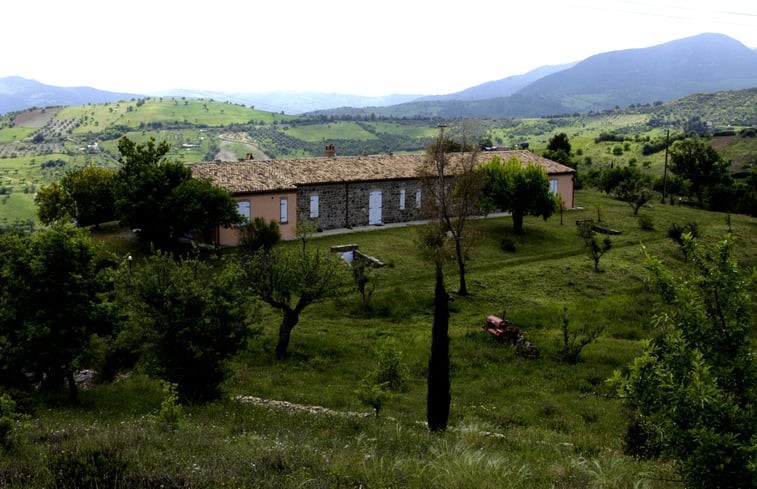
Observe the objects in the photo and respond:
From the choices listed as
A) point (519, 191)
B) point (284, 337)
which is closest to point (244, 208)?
point (284, 337)

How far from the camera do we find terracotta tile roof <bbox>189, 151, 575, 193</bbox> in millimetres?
33500

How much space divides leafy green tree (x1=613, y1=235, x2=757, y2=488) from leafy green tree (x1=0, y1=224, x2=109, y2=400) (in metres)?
12.0

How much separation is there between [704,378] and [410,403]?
35.2 ft

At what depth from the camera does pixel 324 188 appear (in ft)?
121

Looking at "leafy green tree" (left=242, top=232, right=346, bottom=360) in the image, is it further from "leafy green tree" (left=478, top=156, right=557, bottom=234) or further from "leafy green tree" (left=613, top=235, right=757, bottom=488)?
"leafy green tree" (left=478, top=156, right=557, bottom=234)

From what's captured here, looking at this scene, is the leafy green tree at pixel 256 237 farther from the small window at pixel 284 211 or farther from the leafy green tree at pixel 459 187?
the leafy green tree at pixel 459 187

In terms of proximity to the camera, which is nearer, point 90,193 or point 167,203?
point 167,203

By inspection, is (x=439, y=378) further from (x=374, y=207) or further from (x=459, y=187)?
(x=374, y=207)

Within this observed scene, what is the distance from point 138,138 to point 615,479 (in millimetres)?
114839

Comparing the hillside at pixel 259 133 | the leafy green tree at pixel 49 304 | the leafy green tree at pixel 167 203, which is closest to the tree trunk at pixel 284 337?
the leafy green tree at pixel 49 304

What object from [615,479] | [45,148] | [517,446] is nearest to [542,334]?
[517,446]

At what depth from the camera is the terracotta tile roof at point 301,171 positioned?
33500 millimetres

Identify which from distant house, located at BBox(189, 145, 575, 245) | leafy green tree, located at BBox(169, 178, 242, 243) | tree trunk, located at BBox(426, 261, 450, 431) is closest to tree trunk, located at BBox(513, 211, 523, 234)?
distant house, located at BBox(189, 145, 575, 245)

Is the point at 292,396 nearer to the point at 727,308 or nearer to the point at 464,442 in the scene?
the point at 464,442
